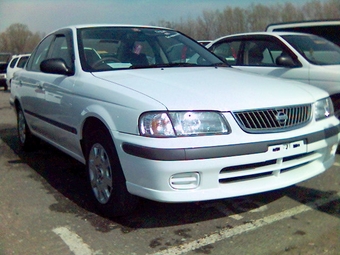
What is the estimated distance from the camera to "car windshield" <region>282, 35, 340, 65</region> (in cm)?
625

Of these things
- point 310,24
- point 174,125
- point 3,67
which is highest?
point 310,24

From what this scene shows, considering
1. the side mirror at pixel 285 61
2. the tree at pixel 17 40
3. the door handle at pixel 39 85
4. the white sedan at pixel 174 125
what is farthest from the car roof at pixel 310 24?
the tree at pixel 17 40

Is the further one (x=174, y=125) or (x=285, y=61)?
(x=285, y=61)

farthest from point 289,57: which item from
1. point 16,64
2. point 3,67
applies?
point 3,67

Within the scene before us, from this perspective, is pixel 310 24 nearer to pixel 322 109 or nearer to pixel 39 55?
pixel 322 109

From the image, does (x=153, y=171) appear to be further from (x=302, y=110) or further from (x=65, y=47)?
(x=65, y=47)

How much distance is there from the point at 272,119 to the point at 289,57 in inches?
127

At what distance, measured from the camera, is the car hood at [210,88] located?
320 centimetres

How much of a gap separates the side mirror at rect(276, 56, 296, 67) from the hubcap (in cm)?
338

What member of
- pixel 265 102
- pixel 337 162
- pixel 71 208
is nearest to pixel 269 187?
pixel 265 102

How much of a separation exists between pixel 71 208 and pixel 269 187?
1779mm

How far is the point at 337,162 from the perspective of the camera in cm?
534

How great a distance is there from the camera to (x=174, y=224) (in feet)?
11.7

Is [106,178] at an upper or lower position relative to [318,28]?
lower
